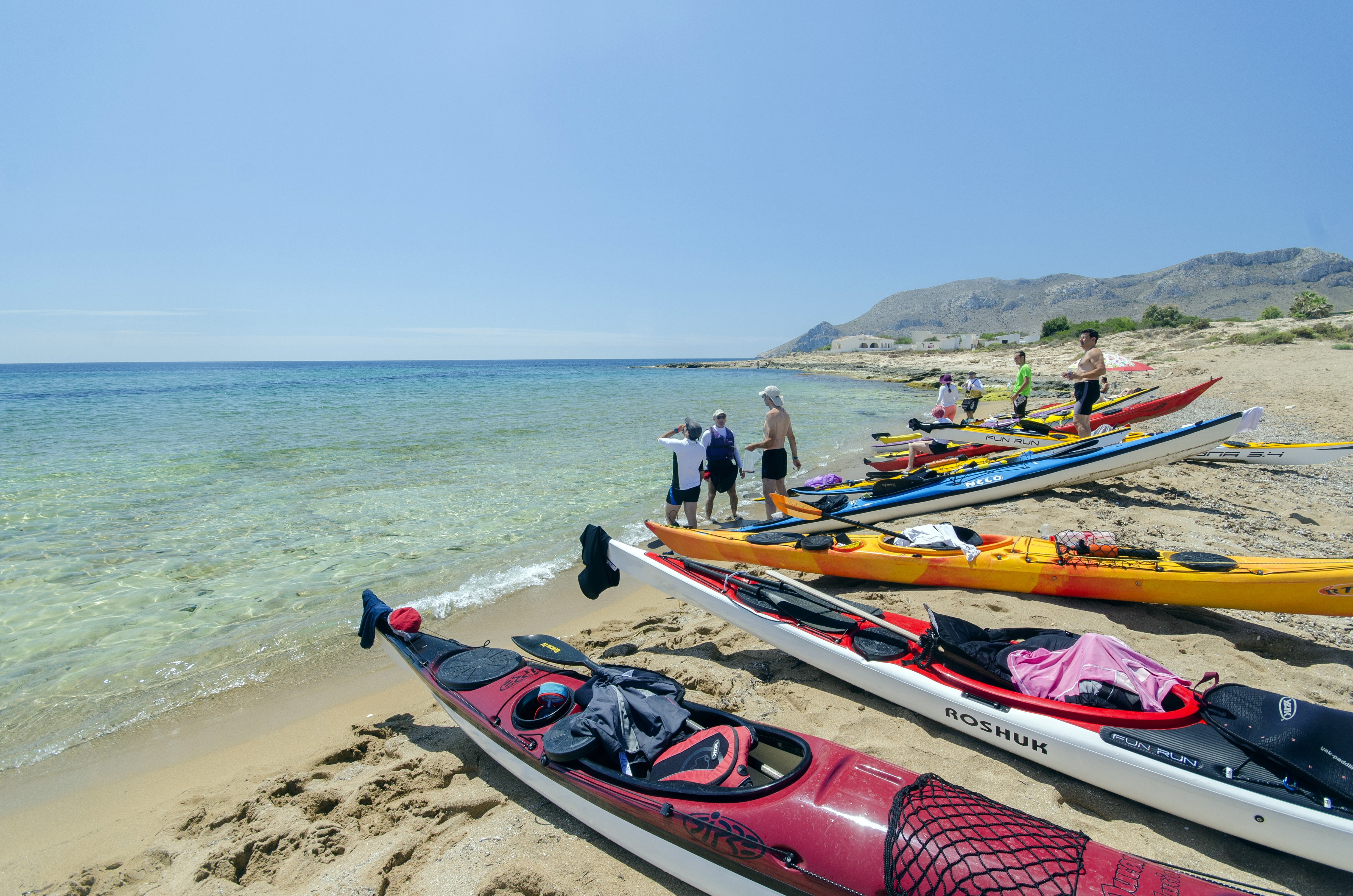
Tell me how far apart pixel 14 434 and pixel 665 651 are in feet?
85.0

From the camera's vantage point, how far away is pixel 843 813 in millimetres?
2057

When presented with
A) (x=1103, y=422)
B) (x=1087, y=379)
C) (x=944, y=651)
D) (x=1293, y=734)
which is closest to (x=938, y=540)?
(x=944, y=651)

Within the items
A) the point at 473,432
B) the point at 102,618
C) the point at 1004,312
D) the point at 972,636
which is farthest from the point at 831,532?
the point at 1004,312

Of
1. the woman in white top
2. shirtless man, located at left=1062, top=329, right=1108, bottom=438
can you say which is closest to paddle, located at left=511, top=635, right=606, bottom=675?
shirtless man, located at left=1062, top=329, right=1108, bottom=438

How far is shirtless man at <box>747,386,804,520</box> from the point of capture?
276 inches

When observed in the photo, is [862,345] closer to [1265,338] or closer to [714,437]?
[1265,338]

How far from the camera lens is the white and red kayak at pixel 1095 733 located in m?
2.19

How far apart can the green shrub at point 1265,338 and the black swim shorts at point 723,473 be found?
27968 mm

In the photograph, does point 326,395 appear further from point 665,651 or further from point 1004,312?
point 1004,312

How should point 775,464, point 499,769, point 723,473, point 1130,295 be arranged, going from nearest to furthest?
point 499,769 < point 723,473 < point 775,464 < point 1130,295

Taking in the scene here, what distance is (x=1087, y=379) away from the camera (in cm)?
872

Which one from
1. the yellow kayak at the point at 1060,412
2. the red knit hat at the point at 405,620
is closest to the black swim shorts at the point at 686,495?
the red knit hat at the point at 405,620

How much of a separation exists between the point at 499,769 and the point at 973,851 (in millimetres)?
2491

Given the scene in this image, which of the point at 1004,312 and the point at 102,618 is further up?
the point at 1004,312
